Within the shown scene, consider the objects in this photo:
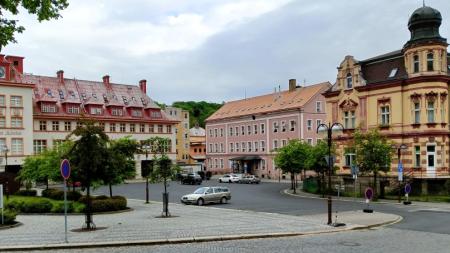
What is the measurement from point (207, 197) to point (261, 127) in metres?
43.3

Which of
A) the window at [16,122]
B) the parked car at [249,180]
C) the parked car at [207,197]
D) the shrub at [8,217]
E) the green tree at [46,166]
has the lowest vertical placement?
the parked car at [249,180]

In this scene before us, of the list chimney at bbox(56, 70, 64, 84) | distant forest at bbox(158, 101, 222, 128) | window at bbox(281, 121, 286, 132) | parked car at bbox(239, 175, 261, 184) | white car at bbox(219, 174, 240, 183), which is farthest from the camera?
distant forest at bbox(158, 101, 222, 128)

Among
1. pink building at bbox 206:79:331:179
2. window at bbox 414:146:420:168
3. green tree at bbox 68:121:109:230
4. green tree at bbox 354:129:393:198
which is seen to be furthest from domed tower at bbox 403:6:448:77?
green tree at bbox 68:121:109:230

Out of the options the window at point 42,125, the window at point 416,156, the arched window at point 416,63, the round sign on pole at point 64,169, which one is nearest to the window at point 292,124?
the window at point 416,156

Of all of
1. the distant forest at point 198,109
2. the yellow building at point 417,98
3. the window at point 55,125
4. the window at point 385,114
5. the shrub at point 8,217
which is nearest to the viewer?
the shrub at point 8,217

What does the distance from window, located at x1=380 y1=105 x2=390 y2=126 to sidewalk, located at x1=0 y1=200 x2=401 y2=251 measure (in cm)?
1939

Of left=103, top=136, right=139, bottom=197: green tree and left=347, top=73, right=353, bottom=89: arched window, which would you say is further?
left=347, top=73, right=353, bottom=89: arched window

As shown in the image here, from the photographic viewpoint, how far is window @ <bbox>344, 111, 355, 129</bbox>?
49.7 meters

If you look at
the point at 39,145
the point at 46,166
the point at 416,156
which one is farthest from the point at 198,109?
the point at 46,166

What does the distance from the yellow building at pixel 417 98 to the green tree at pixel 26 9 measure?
110 feet

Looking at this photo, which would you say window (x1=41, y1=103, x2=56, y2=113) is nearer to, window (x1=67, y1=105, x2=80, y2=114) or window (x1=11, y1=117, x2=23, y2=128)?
window (x1=67, y1=105, x2=80, y2=114)

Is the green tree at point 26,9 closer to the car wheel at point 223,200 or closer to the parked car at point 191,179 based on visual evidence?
the car wheel at point 223,200

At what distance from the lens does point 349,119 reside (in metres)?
50.1

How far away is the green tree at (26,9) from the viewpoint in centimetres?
1242
